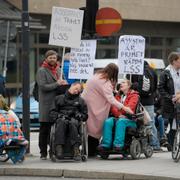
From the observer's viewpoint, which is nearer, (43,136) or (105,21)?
(43,136)

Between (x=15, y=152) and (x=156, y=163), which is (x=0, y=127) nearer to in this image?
(x=15, y=152)

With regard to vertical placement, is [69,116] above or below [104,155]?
above

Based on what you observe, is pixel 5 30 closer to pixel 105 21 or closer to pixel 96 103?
pixel 105 21

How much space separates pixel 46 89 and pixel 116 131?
142 centimetres

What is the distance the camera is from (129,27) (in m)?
38.7

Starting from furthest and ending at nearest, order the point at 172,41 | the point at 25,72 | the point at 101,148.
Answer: the point at 172,41 → the point at 25,72 → the point at 101,148

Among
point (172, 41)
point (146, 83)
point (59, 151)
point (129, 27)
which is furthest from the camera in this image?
point (172, 41)

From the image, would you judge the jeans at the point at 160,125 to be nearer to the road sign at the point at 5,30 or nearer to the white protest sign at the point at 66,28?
the white protest sign at the point at 66,28

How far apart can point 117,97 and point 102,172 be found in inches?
102

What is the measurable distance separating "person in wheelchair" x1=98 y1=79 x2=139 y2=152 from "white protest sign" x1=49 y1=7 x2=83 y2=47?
1284mm

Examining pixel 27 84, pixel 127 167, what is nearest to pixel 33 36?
pixel 27 84

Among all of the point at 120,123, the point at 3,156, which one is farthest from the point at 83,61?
the point at 3,156

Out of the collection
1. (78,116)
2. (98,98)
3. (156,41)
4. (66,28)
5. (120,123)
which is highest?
(156,41)

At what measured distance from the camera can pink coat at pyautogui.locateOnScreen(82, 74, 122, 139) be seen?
1376cm
